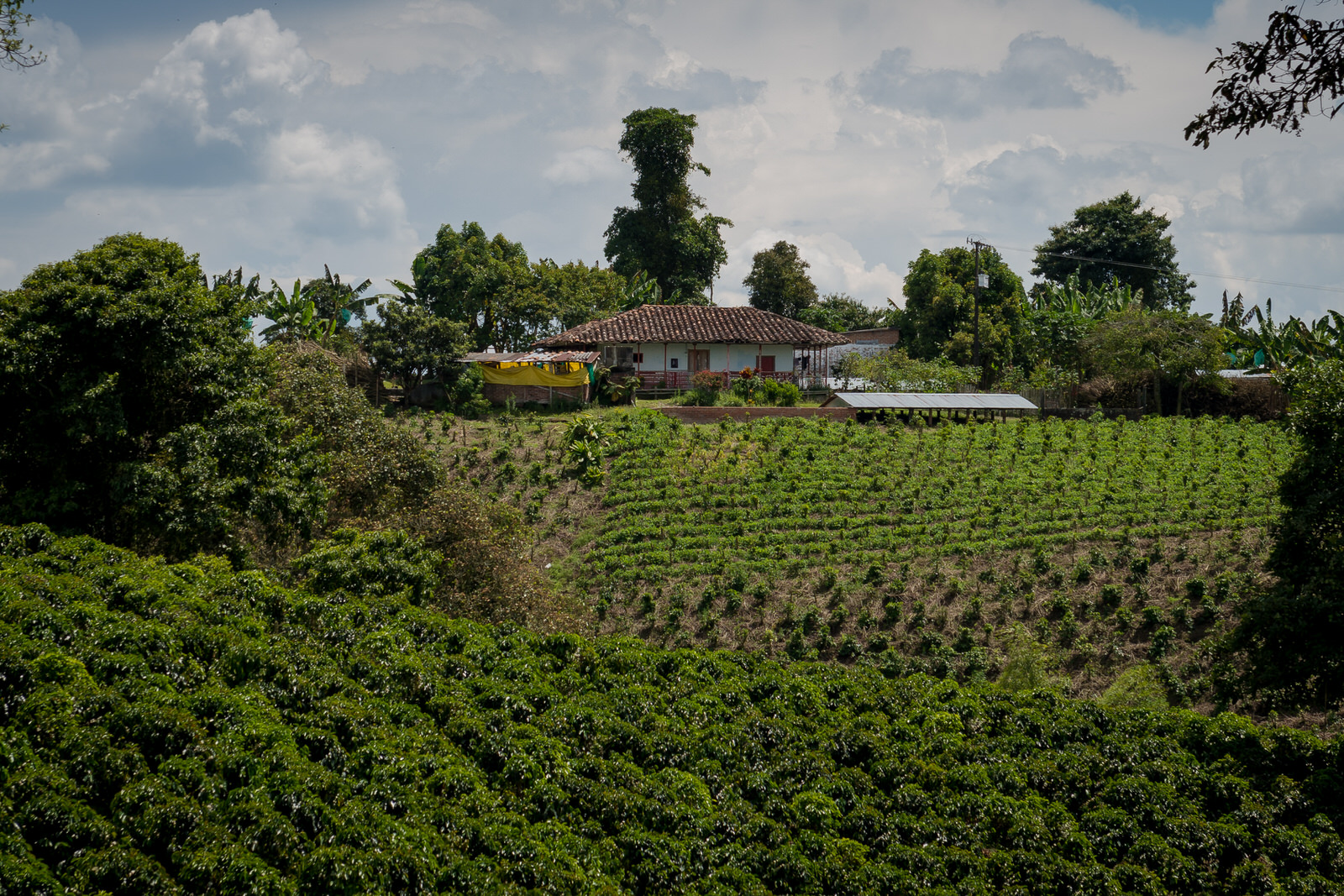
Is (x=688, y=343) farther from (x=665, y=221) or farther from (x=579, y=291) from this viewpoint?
(x=665, y=221)

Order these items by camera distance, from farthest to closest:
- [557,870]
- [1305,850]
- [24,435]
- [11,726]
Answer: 1. [24,435]
2. [1305,850]
3. [11,726]
4. [557,870]

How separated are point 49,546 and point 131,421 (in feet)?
10.0

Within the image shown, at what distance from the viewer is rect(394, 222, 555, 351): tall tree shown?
42.1m

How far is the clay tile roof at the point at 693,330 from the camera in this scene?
35.5 metres

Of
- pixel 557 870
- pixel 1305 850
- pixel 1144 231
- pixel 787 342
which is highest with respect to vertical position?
pixel 1144 231

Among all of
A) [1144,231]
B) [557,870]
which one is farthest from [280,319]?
[1144,231]

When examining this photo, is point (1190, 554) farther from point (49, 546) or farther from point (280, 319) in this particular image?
point (280, 319)

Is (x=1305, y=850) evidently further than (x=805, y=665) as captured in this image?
No

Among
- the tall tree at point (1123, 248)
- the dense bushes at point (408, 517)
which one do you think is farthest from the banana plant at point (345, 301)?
the tall tree at point (1123, 248)

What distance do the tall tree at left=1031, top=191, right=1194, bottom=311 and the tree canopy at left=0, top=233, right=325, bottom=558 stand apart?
52.4m

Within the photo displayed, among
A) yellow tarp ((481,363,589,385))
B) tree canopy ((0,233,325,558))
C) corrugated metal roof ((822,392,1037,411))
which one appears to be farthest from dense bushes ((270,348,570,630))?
corrugated metal roof ((822,392,1037,411))

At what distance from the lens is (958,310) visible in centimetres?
4475

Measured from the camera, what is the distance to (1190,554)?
19.8 meters

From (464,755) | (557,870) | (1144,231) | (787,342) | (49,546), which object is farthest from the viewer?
(1144,231)
